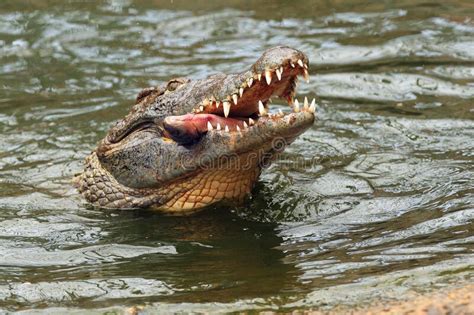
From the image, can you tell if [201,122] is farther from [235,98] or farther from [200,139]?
[235,98]

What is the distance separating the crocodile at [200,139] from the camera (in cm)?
484

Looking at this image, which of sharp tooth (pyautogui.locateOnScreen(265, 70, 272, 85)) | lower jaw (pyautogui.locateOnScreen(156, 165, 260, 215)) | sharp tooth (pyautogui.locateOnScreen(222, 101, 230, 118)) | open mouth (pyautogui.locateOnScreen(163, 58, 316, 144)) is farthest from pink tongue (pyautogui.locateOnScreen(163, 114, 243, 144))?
sharp tooth (pyautogui.locateOnScreen(265, 70, 272, 85))

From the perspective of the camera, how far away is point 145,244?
5.01m

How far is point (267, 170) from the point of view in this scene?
6414 mm

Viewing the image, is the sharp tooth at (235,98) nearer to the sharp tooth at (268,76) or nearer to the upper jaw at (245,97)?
the upper jaw at (245,97)

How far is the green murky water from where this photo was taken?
4.01 metres

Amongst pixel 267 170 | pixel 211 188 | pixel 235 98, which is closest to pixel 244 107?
pixel 235 98

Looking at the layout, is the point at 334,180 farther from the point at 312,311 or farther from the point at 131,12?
the point at 131,12

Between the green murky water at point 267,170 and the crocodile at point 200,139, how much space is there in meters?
0.19

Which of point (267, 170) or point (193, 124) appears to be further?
point (267, 170)

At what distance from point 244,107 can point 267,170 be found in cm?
131

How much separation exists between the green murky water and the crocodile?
19cm

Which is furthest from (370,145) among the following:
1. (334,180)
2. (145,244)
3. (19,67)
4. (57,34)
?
(57,34)

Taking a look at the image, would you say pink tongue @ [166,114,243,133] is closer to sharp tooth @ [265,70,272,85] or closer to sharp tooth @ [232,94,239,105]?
sharp tooth @ [232,94,239,105]
